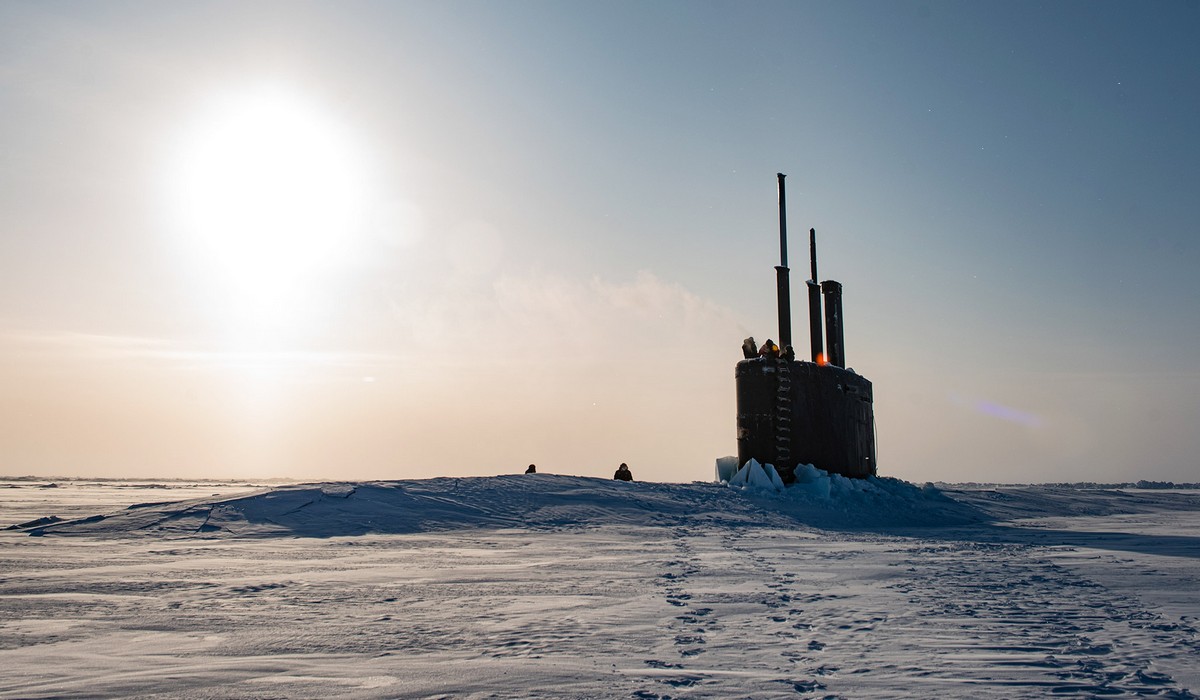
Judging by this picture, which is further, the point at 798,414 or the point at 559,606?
the point at 798,414

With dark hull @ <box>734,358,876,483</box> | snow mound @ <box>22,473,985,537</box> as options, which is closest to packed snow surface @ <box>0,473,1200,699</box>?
snow mound @ <box>22,473,985,537</box>

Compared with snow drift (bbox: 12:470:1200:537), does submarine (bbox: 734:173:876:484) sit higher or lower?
higher

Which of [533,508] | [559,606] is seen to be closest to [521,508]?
[533,508]

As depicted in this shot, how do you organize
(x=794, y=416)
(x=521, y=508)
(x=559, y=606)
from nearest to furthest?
(x=559, y=606), (x=521, y=508), (x=794, y=416)

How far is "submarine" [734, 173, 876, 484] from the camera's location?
1809 centimetres

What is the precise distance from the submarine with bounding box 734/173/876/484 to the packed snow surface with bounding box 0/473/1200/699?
13.0ft

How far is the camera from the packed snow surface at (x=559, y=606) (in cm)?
423

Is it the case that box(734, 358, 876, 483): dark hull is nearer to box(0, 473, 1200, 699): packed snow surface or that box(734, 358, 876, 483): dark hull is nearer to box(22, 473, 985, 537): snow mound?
box(22, 473, 985, 537): snow mound

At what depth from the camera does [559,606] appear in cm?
648

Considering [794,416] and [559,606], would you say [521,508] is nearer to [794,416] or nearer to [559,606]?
[794,416]

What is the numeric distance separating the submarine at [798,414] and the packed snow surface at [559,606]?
3.98 meters

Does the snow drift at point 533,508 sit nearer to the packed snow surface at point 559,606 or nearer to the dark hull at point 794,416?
the packed snow surface at point 559,606

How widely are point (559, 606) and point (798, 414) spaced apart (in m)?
12.9

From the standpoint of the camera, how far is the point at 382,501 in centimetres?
1411
